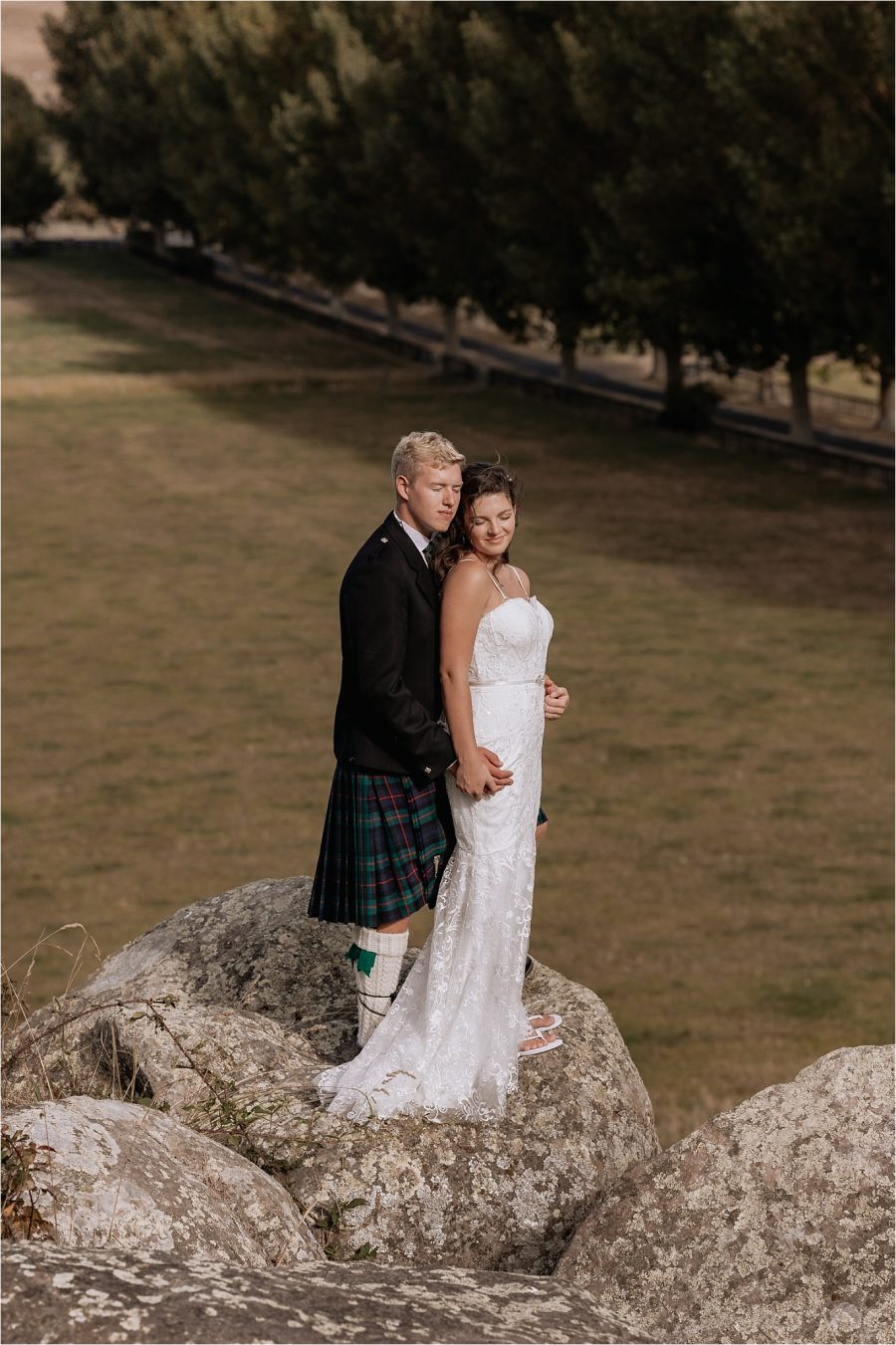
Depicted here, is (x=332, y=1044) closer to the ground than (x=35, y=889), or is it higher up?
higher up

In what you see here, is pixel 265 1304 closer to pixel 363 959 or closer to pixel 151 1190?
pixel 151 1190

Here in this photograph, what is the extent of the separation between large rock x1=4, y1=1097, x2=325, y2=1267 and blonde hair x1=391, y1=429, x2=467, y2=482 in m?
2.48

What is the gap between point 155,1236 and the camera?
4.80 meters

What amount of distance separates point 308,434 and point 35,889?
104 feet

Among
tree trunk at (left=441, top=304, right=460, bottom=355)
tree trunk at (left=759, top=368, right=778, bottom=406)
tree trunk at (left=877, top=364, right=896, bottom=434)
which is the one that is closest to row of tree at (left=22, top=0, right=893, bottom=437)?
tree trunk at (left=441, top=304, right=460, bottom=355)

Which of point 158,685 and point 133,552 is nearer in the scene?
point 158,685

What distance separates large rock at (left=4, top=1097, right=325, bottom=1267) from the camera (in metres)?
4.73

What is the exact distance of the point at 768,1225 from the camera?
18.1 ft

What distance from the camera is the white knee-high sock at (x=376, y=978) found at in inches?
267

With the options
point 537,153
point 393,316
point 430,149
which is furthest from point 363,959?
point 393,316

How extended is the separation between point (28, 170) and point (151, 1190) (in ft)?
368

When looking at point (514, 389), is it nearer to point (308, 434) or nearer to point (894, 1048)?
point (308, 434)

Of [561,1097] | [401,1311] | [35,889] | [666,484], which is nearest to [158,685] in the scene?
[35,889]

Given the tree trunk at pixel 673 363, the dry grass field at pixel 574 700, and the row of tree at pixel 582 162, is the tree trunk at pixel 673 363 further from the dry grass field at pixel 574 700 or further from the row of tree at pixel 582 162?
the dry grass field at pixel 574 700
